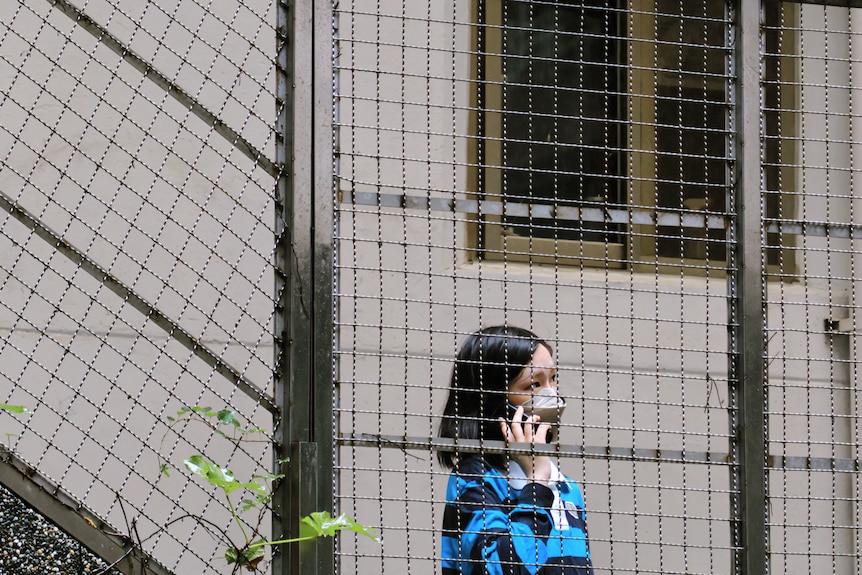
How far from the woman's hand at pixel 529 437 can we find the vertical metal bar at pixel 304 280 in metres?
0.49

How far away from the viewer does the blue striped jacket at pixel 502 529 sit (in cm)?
283

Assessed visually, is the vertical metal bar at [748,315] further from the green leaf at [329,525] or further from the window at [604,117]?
the window at [604,117]

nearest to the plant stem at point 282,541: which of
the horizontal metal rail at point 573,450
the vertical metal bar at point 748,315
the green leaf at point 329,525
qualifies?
the green leaf at point 329,525

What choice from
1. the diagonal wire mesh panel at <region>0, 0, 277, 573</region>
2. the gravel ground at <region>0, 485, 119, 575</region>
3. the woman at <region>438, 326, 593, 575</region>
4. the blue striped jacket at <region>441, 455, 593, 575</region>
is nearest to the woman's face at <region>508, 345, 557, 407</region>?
the woman at <region>438, 326, 593, 575</region>

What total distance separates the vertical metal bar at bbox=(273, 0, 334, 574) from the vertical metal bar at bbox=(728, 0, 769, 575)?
108 cm

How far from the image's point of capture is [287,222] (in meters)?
2.78

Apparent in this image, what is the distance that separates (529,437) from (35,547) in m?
1.28

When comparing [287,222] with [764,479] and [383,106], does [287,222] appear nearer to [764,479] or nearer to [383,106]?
[764,479]

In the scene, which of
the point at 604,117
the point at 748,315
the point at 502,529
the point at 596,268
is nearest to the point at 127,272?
the point at 596,268

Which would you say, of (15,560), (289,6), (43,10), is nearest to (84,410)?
(43,10)

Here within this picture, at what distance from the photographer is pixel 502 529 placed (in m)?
2.86

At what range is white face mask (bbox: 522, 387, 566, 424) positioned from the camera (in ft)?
10.1

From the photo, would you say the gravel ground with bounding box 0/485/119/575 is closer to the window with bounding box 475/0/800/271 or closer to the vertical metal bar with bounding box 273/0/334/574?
the vertical metal bar with bounding box 273/0/334/574

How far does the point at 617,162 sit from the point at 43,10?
261 cm
